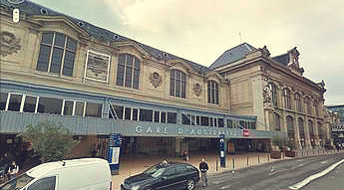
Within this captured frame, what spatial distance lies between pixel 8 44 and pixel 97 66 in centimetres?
840

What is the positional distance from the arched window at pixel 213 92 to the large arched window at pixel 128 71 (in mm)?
15683

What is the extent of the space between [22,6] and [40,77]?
8.71 meters

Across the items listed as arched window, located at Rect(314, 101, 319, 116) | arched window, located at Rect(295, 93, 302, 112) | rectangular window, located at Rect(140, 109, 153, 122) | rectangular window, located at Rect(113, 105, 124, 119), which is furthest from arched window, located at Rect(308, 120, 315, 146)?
rectangular window, located at Rect(113, 105, 124, 119)

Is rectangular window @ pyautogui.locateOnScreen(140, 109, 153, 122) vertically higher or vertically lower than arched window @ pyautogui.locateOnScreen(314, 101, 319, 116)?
lower

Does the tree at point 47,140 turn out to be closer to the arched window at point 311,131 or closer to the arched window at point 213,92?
the arched window at point 213,92

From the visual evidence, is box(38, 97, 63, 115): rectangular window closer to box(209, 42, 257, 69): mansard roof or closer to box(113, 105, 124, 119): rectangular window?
box(113, 105, 124, 119): rectangular window

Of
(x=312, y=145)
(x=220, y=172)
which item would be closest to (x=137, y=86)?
(x=220, y=172)

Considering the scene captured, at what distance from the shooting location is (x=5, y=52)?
17.0 meters

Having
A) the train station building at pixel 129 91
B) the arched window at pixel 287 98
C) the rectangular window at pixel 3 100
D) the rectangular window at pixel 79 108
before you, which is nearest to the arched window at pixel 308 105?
the train station building at pixel 129 91

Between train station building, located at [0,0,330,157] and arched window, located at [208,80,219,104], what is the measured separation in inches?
8.1

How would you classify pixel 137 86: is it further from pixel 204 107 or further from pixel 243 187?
pixel 243 187

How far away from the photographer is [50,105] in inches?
575

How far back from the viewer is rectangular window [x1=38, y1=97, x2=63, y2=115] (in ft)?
46.3

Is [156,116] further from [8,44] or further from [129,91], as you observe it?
[8,44]
